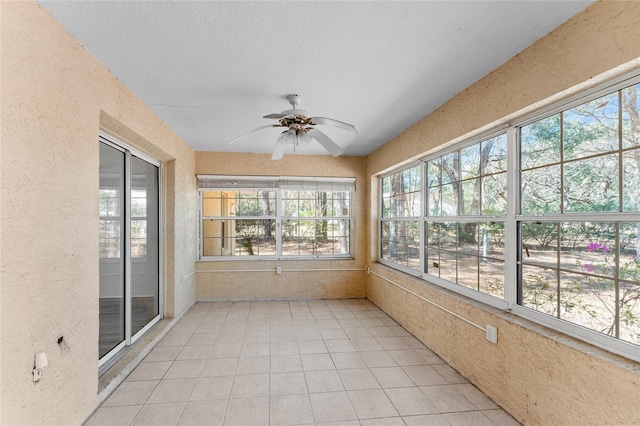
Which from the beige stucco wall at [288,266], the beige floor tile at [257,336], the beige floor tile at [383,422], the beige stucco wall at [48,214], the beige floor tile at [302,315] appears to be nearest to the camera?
the beige stucco wall at [48,214]

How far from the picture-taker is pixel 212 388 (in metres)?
2.33

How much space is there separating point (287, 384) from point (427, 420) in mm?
1041

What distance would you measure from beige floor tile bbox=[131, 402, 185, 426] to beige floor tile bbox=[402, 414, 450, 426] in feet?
4.93

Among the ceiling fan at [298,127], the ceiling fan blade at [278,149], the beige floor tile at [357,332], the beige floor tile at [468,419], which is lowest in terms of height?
the beige floor tile at [357,332]

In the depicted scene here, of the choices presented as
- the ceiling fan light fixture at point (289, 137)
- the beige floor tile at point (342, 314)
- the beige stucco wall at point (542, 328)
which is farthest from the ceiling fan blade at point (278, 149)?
the beige floor tile at point (342, 314)

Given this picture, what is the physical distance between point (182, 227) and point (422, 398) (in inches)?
134

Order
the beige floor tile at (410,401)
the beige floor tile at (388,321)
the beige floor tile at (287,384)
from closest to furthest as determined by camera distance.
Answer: the beige floor tile at (410,401) → the beige floor tile at (287,384) → the beige floor tile at (388,321)

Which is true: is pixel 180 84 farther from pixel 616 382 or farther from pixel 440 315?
pixel 616 382

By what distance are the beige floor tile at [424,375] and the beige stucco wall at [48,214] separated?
233 cm

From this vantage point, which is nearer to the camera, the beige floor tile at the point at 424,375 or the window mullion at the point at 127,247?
the beige floor tile at the point at 424,375

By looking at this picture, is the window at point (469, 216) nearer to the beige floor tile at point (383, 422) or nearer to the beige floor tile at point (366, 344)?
the beige floor tile at point (366, 344)

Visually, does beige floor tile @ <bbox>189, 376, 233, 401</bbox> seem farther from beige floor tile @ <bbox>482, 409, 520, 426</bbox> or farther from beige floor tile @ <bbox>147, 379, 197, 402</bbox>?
beige floor tile @ <bbox>482, 409, 520, 426</bbox>

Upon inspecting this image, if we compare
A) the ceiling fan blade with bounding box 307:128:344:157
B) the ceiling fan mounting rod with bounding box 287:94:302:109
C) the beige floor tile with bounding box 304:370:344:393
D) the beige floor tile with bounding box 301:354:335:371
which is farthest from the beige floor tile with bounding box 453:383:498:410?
the ceiling fan mounting rod with bounding box 287:94:302:109

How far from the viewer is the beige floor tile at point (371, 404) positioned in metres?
2.03
